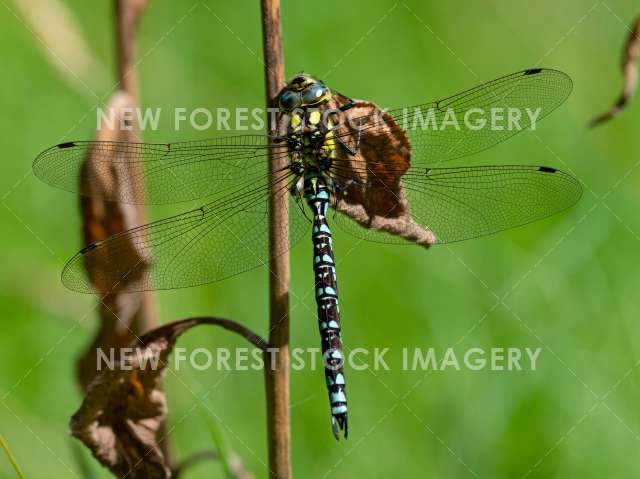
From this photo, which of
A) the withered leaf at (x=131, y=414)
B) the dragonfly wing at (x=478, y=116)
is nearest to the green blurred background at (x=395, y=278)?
the withered leaf at (x=131, y=414)

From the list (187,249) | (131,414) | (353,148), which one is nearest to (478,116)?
(353,148)

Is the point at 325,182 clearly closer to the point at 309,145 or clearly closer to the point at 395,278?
the point at 309,145

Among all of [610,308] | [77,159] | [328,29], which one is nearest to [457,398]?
[610,308]

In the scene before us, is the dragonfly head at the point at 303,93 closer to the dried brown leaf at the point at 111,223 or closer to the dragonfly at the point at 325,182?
the dragonfly at the point at 325,182

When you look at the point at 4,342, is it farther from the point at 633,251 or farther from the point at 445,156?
the point at 633,251

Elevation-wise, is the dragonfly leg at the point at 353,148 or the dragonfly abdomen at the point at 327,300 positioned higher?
the dragonfly leg at the point at 353,148
